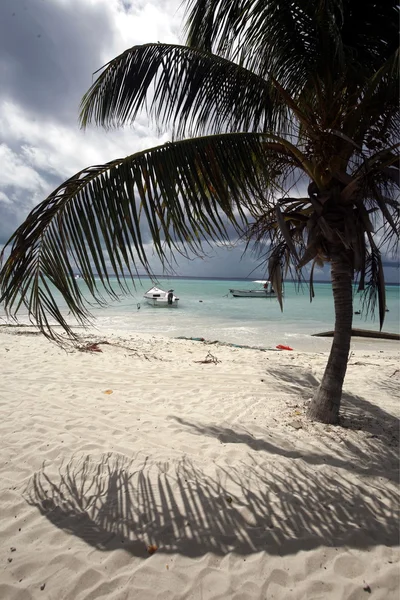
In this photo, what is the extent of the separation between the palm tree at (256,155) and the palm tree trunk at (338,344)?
0.06 ft

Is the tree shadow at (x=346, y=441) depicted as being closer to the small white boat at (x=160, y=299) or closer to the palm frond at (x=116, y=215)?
the palm frond at (x=116, y=215)

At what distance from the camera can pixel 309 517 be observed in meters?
2.44

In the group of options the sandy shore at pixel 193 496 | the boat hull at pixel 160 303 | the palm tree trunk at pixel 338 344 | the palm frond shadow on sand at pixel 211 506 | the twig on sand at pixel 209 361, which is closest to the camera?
the sandy shore at pixel 193 496

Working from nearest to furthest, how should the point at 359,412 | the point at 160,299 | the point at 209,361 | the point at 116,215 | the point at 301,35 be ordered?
the point at 116,215 < the point at 301,35 < the point at 359,412 < the point at 209,361 < the point at 160,299

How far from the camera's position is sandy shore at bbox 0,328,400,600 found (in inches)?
76.7

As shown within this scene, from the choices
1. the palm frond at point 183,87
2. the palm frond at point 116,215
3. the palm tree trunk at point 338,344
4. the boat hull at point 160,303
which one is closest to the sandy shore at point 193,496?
the palm tree trunk at point 338,344

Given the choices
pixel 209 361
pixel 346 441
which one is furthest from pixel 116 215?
pixel 209 361

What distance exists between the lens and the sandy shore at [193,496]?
6.40ft

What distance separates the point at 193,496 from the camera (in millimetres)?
2676

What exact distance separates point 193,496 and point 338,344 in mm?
2501

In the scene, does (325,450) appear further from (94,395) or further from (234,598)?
(94,395)

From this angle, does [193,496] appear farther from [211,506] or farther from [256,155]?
[256,155]

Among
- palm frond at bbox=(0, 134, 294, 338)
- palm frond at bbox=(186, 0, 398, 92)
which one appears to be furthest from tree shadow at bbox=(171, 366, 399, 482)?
palm frond at bbox=(186, 0, 398, 92)

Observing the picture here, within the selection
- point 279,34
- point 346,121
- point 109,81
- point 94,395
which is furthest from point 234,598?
point 279,34
